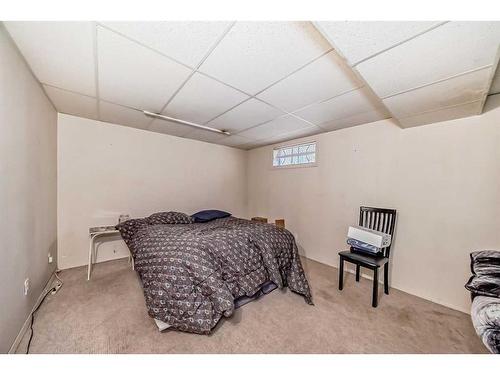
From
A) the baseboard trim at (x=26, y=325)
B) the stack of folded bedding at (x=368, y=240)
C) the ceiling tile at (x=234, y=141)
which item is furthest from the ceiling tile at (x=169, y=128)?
the stack of folded bedding at (x=368, y=240)

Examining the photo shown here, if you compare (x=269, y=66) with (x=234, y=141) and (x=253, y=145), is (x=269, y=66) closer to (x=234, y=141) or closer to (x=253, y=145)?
(x=234, y=141)

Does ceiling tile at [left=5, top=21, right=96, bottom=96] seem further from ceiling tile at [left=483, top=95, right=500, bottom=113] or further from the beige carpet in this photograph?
ceiling tile at [left=483, top=95, right=500, bottom=113]

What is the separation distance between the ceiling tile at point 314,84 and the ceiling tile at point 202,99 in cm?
34

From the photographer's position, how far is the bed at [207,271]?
147 cm

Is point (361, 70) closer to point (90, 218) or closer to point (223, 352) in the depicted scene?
point (223, 352)

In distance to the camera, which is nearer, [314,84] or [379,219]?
[314,84]

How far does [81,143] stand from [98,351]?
8.35 ft

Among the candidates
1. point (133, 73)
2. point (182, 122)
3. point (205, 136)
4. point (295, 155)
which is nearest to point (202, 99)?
point (133, 73)

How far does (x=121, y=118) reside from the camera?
2613 mm

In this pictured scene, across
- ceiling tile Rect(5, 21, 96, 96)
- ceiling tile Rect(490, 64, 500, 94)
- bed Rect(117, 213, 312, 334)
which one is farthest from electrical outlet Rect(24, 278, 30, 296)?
ceiling tile Rect(490, 64, 500, 94)

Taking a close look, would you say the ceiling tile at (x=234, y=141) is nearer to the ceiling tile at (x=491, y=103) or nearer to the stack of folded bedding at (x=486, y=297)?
the ceiling tile at (x=491, y=103)

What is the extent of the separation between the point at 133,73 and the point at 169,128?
1481 millimetres

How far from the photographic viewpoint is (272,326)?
1568 millimetres
